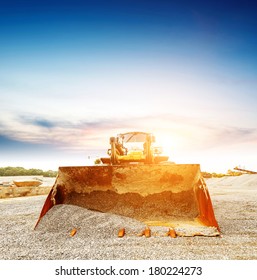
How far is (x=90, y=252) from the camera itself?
2627 millimetres

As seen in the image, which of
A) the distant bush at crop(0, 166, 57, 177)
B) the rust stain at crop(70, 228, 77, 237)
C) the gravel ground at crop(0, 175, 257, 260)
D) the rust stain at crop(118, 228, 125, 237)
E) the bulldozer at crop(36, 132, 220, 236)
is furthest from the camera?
the distant bush at crop(0, 166, 57, 177)

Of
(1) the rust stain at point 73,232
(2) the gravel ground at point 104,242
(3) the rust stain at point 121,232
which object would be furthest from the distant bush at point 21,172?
(3) the rust stain at point 121,232

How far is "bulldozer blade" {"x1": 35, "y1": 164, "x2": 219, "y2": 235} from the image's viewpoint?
12.1ft

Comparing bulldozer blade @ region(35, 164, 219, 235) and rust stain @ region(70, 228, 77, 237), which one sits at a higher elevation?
bulldozer blade @ region(35, 164, 219, 235)

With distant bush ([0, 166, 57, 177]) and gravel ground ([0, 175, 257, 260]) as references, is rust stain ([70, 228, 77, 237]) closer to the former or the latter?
gravel ground ([0, 175, 257, 260])

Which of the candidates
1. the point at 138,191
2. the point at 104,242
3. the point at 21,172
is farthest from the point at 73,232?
the point at 21,172

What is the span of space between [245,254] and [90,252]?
156cm

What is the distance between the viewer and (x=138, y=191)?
157 inches

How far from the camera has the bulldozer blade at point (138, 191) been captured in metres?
3.69

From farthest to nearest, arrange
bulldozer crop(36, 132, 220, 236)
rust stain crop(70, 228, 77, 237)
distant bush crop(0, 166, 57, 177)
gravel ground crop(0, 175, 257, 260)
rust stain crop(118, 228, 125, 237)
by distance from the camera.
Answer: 1. distant bush crop(0, 166, 57, 177)
2. bulldozer crop(36, 132, 220, 236)
3. rust stain crop(70, 228, 77, 237)
4. rust stain crop(118, 228, 125, 237)
5. gravel ground crop(0, 175, 257, 260)

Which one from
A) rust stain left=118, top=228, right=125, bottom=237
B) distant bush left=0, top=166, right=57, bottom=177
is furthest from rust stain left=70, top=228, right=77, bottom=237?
distant bush left=0, top=166, right=57, bottom=177

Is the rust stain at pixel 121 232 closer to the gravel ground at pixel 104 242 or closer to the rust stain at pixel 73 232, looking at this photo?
the gravel ground at pixel 104 242
